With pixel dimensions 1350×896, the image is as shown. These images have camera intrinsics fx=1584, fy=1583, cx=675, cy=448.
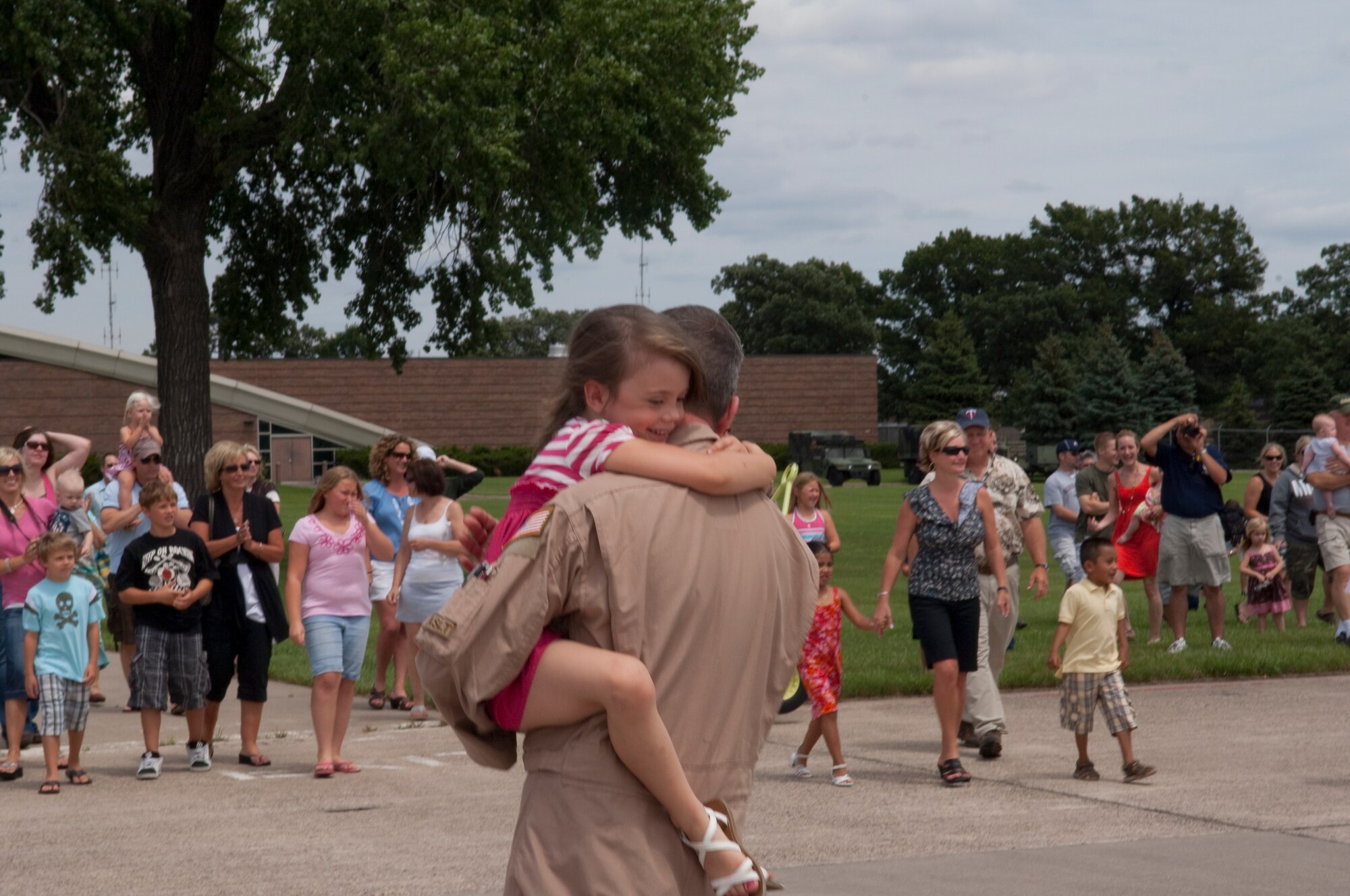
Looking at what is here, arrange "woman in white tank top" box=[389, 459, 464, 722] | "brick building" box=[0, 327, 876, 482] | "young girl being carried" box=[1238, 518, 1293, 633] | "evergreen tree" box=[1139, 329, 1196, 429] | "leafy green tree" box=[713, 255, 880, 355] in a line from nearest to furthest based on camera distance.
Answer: "woman in white tank top" box=[389, 459, 464, 722], "young girl being carried" box=[1238, 518, 1293, 633], "brick building" box=[0, 327, 876, 482], "evergreen tree" box=[1139, 329, 1196, 429], "leafy green tree" box=[713, 255, 880, 355]

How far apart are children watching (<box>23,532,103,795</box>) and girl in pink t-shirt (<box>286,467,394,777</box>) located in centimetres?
106

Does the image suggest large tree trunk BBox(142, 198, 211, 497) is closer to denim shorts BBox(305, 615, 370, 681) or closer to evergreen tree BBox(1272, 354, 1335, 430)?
denim shorts BBox(305, 615, 370, 681)

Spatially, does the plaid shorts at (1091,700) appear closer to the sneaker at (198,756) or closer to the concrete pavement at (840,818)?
the concrete pavement at (840,818)

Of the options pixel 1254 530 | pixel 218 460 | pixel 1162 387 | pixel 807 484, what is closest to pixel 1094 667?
pixel 807 484

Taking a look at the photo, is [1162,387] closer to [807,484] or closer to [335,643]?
[807,484]

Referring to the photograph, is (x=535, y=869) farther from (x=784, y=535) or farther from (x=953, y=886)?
(x=953, y=886)

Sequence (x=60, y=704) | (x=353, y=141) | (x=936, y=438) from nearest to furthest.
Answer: (x=60, y=704), (x=936, y=438), (x=353, y=141)

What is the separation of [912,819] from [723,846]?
4858 millimetres

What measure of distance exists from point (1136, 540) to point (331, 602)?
829 cm

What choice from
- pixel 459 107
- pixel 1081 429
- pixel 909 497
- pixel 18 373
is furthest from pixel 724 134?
pixel 1081 429

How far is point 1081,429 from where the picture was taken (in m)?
83.8

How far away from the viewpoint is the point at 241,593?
29.3 ft

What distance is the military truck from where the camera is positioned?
6059cm

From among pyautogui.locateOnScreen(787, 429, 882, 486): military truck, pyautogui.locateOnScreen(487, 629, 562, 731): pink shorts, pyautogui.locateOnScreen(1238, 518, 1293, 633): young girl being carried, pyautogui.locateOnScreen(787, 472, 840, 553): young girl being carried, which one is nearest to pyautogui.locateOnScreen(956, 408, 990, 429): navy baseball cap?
pyautogui.locateOnScreen(787, 472, 840, 553): young girl being carried
